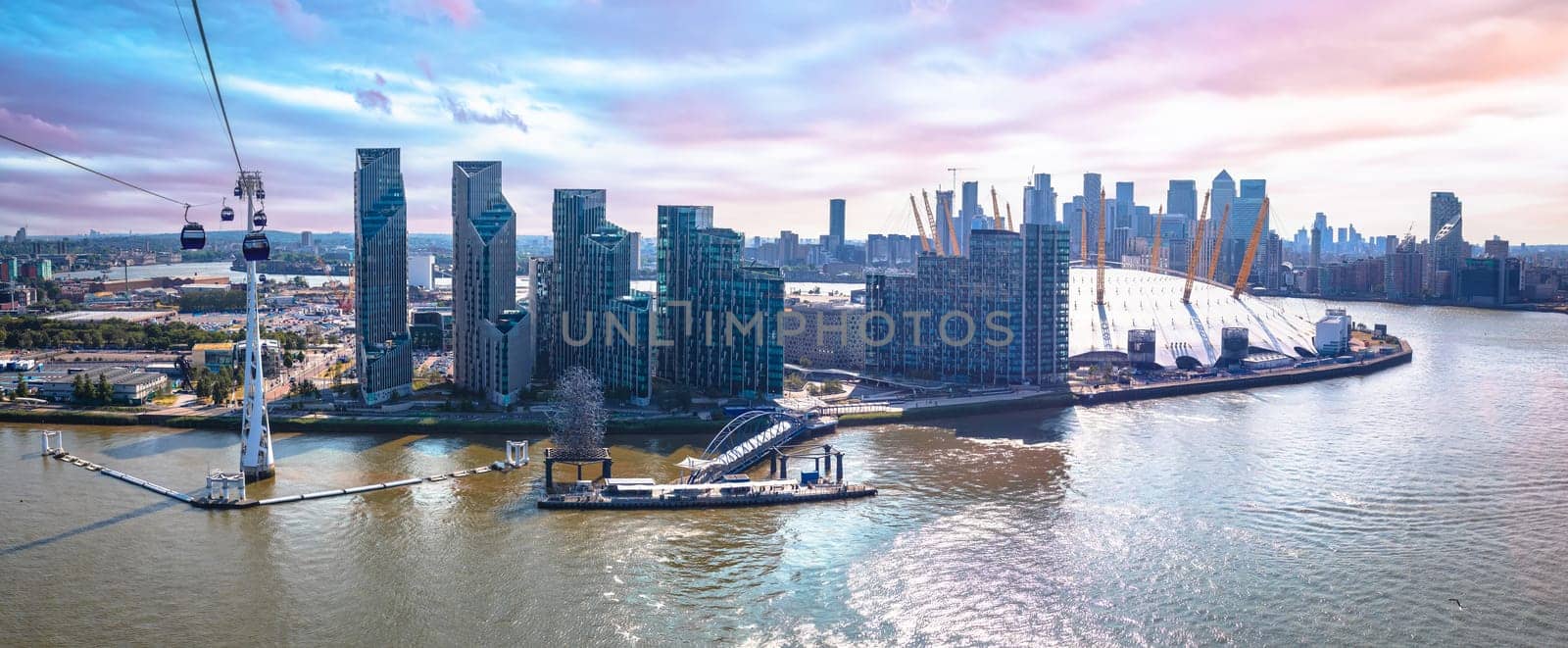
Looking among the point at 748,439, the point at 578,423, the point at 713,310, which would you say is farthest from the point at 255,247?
the point at 713,310

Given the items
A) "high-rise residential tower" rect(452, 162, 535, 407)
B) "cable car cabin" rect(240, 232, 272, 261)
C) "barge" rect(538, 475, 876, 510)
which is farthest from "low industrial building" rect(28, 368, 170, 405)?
"barge" rect(538, 475, 876, 510)

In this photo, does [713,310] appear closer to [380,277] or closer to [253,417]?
[380,277]

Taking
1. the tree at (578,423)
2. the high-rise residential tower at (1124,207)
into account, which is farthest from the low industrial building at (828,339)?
the high-rise residential tower at (1124,207)

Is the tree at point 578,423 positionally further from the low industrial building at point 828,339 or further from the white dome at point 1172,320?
the white dome at point 1172,320

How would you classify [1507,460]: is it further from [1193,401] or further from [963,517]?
[963,517]

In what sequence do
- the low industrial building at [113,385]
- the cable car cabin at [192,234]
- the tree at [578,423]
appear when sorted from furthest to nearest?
the low industrial building at [113,385] < the tree at [578,423] < the cable car cabin at [192,234]

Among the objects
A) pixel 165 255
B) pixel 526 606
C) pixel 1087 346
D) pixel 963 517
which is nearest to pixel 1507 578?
pixel 963 517
